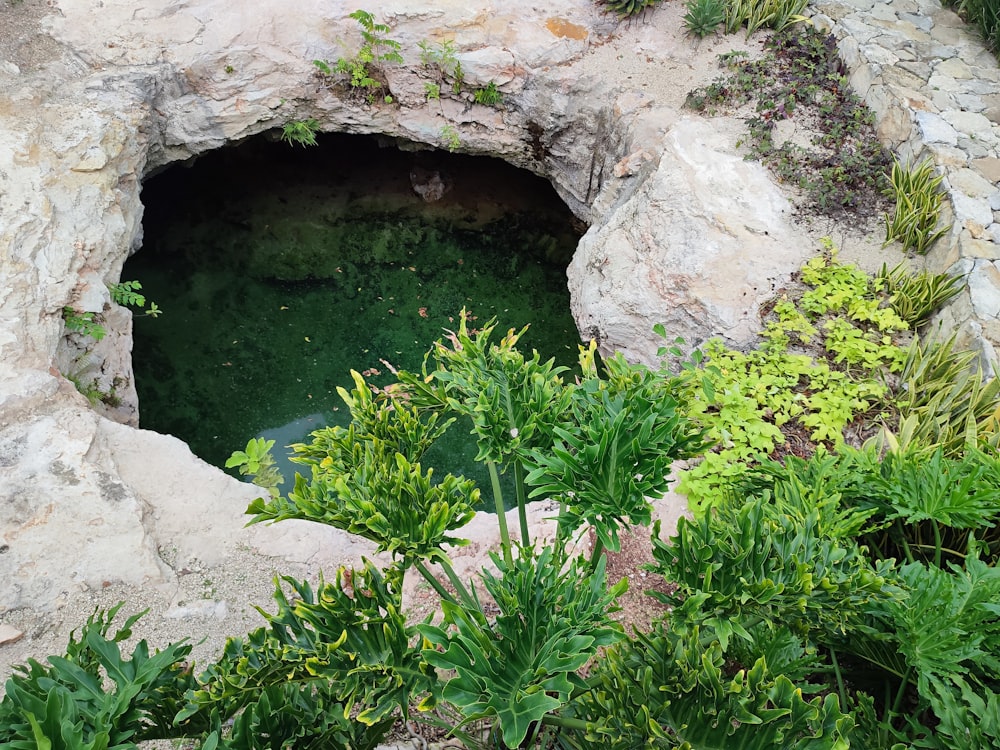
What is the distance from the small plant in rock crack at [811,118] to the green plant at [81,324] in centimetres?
501

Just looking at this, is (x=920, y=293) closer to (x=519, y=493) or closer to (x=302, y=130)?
(x=519, y=493)

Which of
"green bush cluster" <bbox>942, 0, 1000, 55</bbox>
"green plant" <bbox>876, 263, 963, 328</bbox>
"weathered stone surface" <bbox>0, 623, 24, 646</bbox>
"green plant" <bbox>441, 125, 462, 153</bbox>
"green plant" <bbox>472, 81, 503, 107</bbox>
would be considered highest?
"green bush cluster" <bbox>942, 0, 1000, 55</bbox>

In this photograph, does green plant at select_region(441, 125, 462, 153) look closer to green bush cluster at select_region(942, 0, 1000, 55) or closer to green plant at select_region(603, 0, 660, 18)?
green plant at select_region(603, 0, 660, 18)

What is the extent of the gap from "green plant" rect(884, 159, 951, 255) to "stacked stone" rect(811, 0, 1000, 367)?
74mm

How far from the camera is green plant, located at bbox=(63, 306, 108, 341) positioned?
4793 mm

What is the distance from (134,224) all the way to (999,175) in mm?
6669

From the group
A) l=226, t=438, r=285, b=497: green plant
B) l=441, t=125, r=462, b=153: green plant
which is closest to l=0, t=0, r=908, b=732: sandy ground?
l=226, t=438, r=285, b=497: green plant

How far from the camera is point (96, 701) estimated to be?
1966 mm

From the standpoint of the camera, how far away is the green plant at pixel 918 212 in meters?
4.98

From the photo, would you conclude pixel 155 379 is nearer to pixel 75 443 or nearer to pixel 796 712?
pixel 75 443

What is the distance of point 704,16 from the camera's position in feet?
21.0

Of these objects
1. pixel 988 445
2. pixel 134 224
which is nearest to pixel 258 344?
pixel 134 224

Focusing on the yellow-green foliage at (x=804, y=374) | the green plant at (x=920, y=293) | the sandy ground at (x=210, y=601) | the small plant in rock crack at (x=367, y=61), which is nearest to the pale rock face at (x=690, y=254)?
the yellow-green foliage at (x=804, y=374)

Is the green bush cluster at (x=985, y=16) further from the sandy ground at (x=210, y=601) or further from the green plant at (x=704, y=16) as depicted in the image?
the sandy ground at (x=210, y=601)
